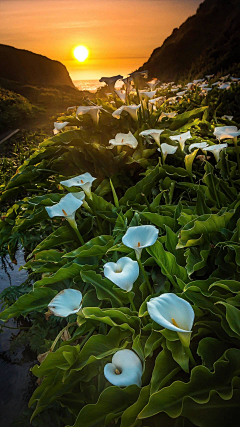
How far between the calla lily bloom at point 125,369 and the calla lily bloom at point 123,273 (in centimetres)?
18

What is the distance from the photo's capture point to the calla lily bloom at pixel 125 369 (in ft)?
2.53

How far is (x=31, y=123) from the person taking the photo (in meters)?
9.10

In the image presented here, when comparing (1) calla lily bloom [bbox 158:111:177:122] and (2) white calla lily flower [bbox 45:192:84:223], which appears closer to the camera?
(2) white calla lily flower [bbox 45:192:84:223]

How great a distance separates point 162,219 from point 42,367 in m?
0.75

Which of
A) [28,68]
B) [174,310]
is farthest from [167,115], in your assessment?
[28,68]

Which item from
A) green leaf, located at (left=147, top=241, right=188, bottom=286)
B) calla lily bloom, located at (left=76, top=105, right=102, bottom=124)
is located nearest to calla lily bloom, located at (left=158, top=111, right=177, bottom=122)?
calla lily bloom, located at (left=76, top=105, right=102, bottom=124)

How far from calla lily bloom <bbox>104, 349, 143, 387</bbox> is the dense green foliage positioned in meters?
0.04

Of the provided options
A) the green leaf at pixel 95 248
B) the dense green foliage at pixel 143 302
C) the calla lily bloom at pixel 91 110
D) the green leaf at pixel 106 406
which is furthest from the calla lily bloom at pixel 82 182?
the green leaf at pixel 106 406

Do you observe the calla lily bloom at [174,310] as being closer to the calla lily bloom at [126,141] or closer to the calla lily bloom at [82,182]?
the calla lily bloom at [82,182]

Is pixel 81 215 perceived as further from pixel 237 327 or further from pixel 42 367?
pixel 237 327

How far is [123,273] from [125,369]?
253 mm

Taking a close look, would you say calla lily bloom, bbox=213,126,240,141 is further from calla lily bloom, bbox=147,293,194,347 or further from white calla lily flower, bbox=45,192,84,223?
calla lily bloom, bbox=147,293,194,347

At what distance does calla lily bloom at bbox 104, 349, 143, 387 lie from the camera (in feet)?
2.53

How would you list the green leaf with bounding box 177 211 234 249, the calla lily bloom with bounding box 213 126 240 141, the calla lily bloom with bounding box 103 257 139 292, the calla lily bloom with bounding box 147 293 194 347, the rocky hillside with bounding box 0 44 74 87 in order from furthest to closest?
the rocky hillside with bounding box 0 44 74 87, the calla lily bloom with bounding box 213 126 240 141, the green leaf with bounding box 177 211 234 249, the calla lily bloom with bounding box 103 257 139 292, the calla lily bloom with bounding box 147 293 194 347
